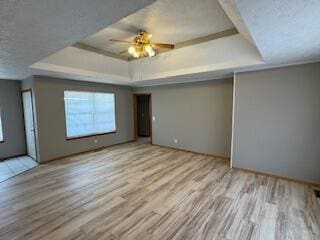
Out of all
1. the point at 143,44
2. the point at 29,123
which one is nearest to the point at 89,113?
the point at 29,123

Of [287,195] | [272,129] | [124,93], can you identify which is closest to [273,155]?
[272,129]

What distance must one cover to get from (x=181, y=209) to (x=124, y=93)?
5078 millimetres

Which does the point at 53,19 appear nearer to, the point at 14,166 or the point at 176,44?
the point at 176,44

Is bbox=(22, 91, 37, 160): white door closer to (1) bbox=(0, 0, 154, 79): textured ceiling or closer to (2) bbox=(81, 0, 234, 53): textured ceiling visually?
(2) bbox=(81, 0, 234, 53): textured ceiling

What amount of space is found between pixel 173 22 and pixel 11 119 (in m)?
5.31

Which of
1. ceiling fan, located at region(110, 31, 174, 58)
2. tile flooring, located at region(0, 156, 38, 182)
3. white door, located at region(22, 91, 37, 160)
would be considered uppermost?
ceiling fan, located at region(110, 31, 174, 58)

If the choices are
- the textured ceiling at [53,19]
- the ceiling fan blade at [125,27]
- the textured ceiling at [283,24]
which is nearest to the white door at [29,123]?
the textured ceiling at [53,19]

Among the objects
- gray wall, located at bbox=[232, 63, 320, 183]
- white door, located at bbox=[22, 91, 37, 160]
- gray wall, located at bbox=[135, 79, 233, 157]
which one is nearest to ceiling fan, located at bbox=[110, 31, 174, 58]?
gray wall, located at bbox=[232, 63, 320, 183]

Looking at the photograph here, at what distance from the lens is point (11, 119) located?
4.93 m

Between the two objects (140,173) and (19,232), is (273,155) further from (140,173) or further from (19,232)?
(19,232)

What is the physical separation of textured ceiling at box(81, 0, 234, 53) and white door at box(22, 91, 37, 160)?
241 cm

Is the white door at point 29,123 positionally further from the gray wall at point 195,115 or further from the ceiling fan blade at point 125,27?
the gray wall at point 195,115

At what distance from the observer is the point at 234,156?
4.12 metres

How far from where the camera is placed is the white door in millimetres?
4584
